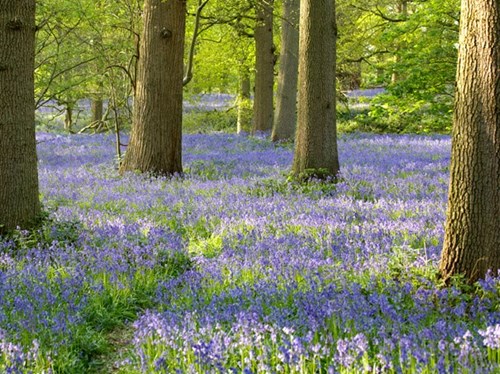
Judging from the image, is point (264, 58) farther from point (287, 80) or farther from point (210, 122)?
point (210, 122)

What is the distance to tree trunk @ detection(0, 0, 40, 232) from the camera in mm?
6520

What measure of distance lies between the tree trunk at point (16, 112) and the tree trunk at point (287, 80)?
38.7 feet

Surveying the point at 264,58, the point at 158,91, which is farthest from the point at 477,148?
the point at 264,58

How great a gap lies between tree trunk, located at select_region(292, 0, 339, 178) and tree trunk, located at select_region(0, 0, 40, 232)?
4.79 meters

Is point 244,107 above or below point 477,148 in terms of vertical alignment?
above

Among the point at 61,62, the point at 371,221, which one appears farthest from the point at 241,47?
the point at 371,221

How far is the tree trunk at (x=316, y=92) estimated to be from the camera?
10023 mm

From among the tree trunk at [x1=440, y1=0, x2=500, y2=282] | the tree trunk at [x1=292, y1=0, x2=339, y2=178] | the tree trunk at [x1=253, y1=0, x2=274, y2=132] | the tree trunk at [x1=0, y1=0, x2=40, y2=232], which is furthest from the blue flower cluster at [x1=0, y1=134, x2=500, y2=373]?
the tree trunk at [x1=253, y1=0, x2=274, y2=132]

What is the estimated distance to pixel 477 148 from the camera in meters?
4.48

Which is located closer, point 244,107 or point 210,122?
point 244,107

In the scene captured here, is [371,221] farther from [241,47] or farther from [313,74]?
[241,47]

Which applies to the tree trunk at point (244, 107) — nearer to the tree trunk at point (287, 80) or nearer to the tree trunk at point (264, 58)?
the tree trunk at point (264, 58)

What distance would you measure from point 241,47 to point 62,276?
21.7m

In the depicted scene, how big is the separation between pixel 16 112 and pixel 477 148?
4.78 metres
